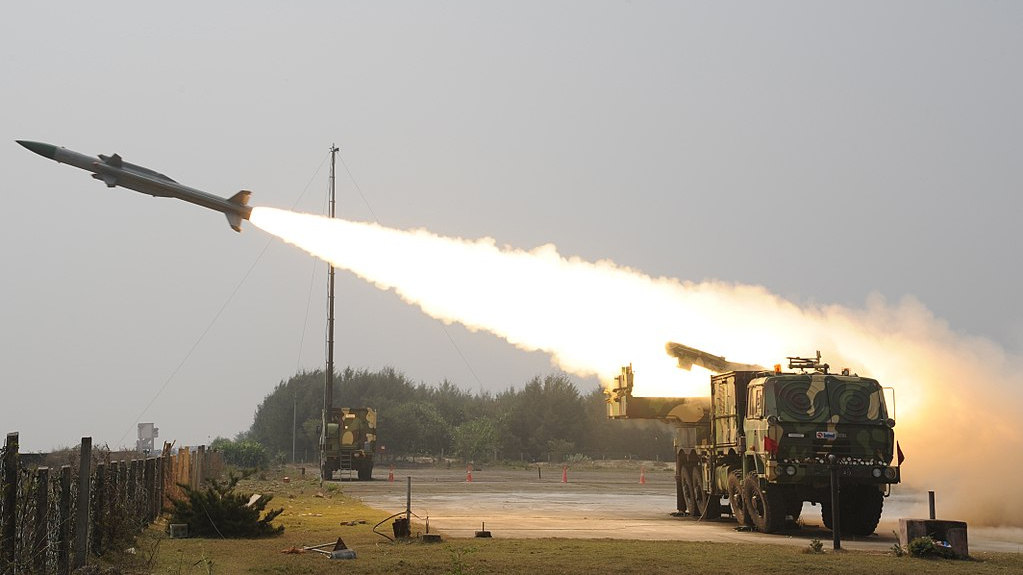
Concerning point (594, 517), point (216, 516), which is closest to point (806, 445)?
point (594, 517)

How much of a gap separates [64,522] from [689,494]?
17.4 meters

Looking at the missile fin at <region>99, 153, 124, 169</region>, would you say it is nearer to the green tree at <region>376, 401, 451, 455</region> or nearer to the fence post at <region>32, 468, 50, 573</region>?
the fence post at <region>32, 468, 50, 573</region>

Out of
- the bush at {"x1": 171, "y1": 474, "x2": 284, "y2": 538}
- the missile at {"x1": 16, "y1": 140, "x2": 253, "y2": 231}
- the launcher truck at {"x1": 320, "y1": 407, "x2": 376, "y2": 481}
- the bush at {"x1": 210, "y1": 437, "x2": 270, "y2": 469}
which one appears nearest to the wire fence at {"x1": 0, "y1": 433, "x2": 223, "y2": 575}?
the bush at {"x1": 171, "y1": 474, "x2": 284, "y2": 538}

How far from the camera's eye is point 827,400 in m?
21.9

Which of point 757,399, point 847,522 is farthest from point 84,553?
point 847,522

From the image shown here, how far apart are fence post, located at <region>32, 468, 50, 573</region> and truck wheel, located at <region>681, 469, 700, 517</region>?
689 inches

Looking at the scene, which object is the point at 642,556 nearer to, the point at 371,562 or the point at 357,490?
the point at 371,562

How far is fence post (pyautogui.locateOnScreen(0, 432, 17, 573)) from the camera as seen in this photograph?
10648 millimetres

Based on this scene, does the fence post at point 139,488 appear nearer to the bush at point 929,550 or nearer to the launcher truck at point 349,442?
the bush at point 929,550

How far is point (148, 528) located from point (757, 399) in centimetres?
1222

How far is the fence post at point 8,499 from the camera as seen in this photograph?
34.9 feet

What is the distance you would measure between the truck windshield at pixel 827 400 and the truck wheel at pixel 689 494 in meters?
5.56

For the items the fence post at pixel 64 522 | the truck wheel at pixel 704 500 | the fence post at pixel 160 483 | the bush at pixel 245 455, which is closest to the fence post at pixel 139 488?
the fence post at pixel 160 483

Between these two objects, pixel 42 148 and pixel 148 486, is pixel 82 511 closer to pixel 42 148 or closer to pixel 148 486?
pixel 148 486
